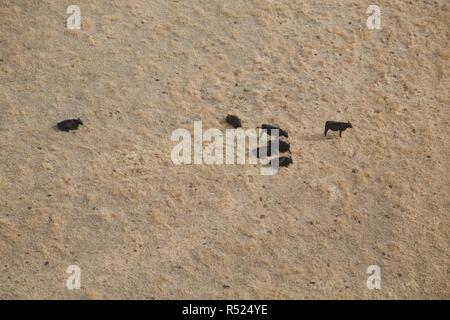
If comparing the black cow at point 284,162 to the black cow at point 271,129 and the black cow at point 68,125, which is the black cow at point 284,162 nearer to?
the black cow at point 271,129

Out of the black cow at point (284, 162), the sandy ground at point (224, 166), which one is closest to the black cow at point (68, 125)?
the sandy ground at point (224, 166)

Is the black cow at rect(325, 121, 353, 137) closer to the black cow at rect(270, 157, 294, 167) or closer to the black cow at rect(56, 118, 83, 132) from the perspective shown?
the black cow at rect(270, 157, 294, 167)

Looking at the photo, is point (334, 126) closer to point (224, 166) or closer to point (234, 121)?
point (234, 121)

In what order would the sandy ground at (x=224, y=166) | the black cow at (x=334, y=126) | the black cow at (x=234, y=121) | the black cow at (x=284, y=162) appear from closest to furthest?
the sandy ground at (x=224, y=166), the black cow at (x=284, y=162), the black cow at (x=334, y=126), the black cow at (x=234, y=121)

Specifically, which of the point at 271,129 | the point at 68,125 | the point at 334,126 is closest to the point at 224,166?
the point at 271,129

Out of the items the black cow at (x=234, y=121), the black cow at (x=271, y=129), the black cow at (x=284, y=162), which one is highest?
the black cow at (x=234, y=121)

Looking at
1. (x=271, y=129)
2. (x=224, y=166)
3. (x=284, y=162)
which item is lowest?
(x=224, y=166)

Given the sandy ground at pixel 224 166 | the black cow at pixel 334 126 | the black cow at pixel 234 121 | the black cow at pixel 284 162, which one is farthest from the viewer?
the black cow at pixel 234 121

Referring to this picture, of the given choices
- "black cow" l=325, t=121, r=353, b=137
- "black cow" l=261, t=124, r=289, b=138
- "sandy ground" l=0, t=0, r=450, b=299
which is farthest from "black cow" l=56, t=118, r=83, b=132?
"black cow" l=325, t=121, r=353, b=137

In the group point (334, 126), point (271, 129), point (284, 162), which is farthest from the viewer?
point (271, 129)
